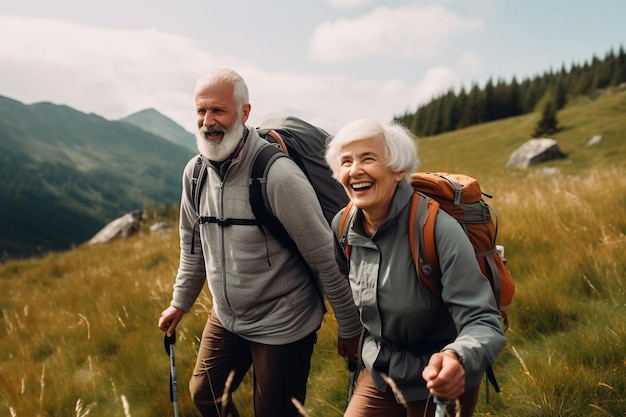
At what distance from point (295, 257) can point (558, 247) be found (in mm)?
3500

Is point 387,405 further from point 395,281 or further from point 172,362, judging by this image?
point 172,362

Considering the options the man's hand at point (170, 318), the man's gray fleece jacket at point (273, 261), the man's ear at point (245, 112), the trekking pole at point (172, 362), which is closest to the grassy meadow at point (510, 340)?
the trekking pole at point (172, 362)

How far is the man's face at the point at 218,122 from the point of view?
8.98 ft

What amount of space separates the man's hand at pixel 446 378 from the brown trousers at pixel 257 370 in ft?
4.47

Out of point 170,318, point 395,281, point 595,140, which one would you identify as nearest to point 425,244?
point 395,281

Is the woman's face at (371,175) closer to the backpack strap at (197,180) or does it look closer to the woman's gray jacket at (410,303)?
the woman's gray jacket at (410,303)

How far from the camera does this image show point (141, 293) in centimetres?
678

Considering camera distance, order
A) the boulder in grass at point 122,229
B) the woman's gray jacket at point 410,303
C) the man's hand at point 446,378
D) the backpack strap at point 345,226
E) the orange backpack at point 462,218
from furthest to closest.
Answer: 1. the boulder in grass at point 122,229
2. the backpack strap at point 345,226
3. the orange backpack at point 462,218
4. the woman's gray jacket at point 410,303
5. the man's hand at point 446,378

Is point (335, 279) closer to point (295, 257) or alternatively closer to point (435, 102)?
point (295, 257)

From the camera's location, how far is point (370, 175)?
2.00 meters

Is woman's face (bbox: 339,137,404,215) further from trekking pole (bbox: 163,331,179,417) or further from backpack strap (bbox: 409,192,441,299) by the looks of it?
trekking pole (bbox: 163,331,179,417)

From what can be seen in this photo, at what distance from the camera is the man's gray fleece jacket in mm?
2627

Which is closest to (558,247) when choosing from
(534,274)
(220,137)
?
(534,274)

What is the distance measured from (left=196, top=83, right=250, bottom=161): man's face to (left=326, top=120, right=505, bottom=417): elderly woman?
0.83 meters
